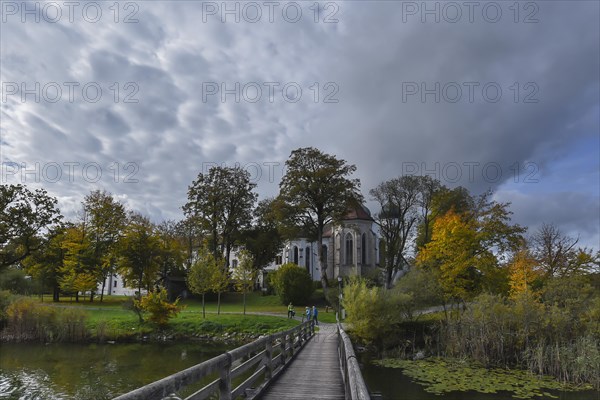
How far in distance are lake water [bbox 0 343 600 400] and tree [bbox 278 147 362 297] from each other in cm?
1860

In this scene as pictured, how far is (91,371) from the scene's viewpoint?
18188 mm

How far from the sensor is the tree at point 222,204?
51.1 metres

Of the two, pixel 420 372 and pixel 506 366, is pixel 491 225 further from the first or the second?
pixel 420 372

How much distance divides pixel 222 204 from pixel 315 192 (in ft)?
45.7

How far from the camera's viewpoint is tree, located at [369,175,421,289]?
46562mm

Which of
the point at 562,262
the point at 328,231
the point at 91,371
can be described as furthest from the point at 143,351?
the point at 328,231

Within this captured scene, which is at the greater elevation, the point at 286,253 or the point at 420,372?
the point at 286,253

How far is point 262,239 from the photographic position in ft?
175

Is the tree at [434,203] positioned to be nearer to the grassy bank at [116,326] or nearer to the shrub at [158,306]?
the grassy bank at [116,326]

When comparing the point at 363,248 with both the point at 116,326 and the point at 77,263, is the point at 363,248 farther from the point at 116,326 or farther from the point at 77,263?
the point at 116,326

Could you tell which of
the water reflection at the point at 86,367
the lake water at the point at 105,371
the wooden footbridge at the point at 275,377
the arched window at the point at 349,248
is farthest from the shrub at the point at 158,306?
the arched window at the point at 349,248

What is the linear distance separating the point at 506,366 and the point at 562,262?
13212 mm

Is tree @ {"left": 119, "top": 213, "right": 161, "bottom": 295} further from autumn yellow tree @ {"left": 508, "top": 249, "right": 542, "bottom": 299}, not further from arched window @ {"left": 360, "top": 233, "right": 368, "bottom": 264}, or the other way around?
autumn yellow tree @ {"left": 508, "top": 249, "right": 542, "bottom": 299}

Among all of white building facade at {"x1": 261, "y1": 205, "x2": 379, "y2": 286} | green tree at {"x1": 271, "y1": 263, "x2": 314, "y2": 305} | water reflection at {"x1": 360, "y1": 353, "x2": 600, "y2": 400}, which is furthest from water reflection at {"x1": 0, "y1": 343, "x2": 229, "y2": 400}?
white building facade at {"x1": 261, "y1": 205, "x2": 379, "y2": 286}
